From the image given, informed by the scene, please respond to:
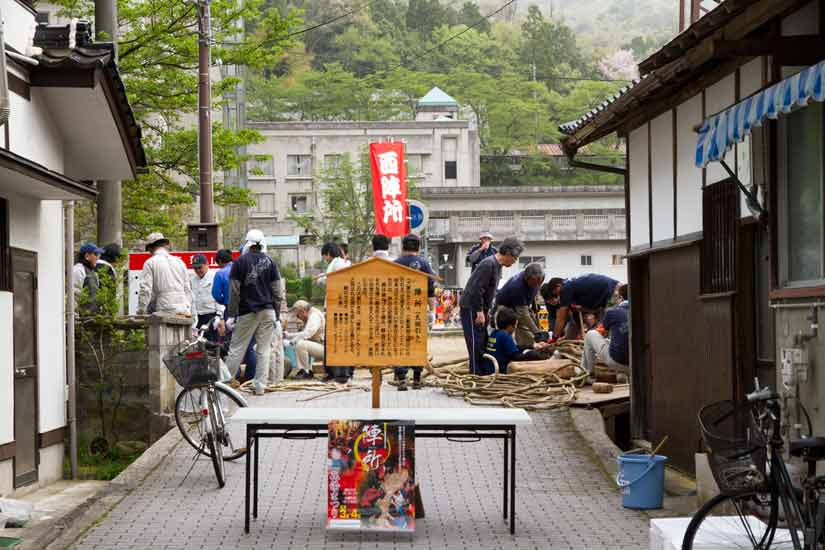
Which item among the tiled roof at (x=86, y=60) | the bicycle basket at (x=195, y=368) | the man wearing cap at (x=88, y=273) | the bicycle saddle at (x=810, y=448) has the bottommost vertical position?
the bicycle saddle at (x=810, y=448)

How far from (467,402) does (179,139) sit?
13378 mm

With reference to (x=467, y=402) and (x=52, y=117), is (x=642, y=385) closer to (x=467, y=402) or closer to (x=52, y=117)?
(x=467, y=402)

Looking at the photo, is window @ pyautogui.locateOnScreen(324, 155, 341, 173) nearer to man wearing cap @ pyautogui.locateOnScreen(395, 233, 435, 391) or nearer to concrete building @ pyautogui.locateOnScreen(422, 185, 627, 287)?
concrete building @ pyautogui.locateOnScreen(422, 185, 627, 287)

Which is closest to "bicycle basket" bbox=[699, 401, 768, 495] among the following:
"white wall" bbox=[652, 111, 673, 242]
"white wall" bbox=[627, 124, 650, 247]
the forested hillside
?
"white wall" bbox=[652, 111, 673, 242]

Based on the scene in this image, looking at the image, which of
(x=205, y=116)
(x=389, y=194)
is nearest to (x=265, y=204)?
(x=389, y=194)

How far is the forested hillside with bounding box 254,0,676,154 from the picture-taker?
290ft

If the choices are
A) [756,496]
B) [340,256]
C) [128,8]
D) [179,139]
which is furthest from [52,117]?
[179,139]

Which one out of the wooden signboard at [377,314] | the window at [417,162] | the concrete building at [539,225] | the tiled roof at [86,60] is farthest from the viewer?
the window at [417,162]

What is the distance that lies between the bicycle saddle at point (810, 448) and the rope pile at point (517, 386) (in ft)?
29.6

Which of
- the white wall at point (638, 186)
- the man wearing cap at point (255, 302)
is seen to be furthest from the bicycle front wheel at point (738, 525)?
the man wearing cap at point (255, 302)

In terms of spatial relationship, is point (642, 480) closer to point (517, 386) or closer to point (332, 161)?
point (517, 386)

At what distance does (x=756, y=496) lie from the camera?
6.38m

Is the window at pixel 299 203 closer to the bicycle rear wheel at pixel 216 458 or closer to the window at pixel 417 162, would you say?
the window at pixel 417 162

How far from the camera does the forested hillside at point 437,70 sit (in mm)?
88312
